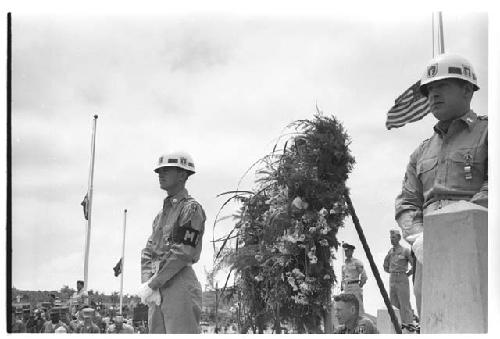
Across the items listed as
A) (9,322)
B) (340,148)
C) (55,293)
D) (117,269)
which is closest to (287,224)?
(340,148)

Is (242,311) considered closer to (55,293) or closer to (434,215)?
(55,293)

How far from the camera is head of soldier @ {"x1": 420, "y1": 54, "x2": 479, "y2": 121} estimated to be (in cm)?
516

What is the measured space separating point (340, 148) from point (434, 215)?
3234mm

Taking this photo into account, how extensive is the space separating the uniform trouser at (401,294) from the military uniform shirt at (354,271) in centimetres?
42

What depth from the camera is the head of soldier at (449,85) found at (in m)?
5.16

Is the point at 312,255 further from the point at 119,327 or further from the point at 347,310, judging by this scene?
the point at 119,327

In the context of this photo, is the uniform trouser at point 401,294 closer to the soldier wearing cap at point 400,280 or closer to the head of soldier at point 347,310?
the soldier wearing cap at point 400,280

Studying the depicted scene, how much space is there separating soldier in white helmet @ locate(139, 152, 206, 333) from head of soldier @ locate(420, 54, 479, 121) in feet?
6.97

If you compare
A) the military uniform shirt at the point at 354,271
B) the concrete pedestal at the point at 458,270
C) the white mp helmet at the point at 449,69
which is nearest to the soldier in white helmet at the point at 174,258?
the white mp helmet at the point at 449,69

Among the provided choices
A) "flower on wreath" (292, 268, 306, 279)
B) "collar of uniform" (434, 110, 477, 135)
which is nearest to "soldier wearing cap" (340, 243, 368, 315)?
"flower on wreath" (292, 268, 306, 279)

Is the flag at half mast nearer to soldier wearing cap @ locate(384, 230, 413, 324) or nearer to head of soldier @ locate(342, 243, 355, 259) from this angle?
head of soldier @ locate(342, 243, 355, 259)

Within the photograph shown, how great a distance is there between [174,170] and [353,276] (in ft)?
11.0

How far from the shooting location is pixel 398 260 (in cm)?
912

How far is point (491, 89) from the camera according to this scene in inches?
189
